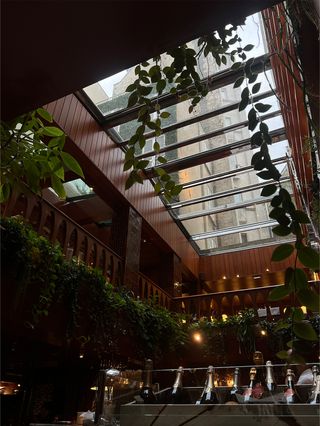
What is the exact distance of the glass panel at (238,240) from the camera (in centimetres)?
994

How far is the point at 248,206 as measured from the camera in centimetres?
910

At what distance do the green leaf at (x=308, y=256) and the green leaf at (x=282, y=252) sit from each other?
0.7 inches

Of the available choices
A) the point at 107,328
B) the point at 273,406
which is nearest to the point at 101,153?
the point at 107,328

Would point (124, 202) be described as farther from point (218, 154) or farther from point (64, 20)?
point (64, 20)

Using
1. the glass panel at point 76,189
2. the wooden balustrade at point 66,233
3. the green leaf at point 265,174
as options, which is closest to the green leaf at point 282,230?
the green leaf at point 265,174

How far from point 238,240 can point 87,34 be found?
32.3 ft

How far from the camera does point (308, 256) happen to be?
663mm

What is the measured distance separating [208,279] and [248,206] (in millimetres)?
2638

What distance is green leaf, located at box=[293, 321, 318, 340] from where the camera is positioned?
0.63m

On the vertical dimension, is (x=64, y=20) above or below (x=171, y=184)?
above

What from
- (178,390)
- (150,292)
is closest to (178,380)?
(178,390)

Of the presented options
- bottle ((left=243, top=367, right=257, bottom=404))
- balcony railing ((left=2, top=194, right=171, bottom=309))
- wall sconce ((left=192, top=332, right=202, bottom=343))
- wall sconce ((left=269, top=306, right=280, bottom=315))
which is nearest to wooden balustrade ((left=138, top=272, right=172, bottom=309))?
balcony railing ((left=2, top=194, right=171, bottom=309))

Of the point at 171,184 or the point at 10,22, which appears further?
the point at 171,184

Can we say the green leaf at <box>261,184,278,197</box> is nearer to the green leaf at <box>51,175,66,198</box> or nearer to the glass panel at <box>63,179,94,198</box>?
the green leaf at <box>51,175,66,198</box>
